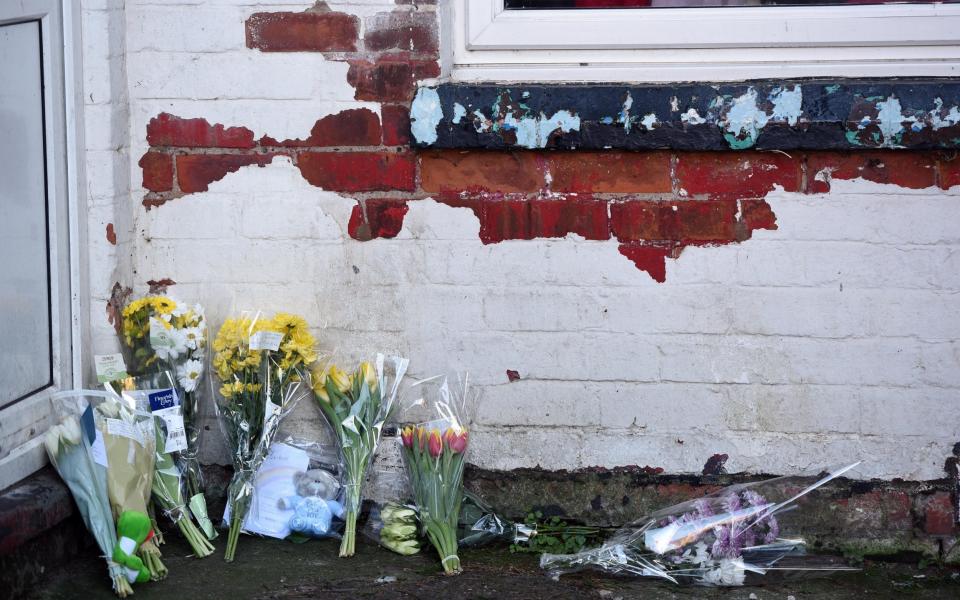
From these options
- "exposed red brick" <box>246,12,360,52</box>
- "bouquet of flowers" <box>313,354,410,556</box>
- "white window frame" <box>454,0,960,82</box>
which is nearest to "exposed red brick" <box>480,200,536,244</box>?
"white window frame" <box>454,0,960,82</box>

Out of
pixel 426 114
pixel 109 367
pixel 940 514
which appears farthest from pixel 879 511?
pixel 109 367

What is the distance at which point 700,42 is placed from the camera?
10.0ft

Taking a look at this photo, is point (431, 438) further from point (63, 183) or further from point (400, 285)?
point (63, 183)

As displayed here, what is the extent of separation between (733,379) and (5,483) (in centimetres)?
212

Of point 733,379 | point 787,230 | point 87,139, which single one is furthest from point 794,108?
point 87,139

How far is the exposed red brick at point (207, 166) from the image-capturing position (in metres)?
3.17

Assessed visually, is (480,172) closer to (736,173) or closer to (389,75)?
(389,75)

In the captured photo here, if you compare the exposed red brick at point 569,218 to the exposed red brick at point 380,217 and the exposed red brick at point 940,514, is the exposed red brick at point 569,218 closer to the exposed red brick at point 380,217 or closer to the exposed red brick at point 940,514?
the exposed red brick at point 380,217

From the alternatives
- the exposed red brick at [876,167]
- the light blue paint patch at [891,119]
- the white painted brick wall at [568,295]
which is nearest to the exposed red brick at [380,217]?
the white painted brick wall at [568,295]

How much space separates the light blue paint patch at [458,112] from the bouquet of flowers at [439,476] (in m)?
0.91

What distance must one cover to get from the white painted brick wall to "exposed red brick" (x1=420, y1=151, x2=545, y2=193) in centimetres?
9

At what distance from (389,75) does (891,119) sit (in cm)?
148

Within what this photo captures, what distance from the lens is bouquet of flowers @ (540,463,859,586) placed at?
295cm

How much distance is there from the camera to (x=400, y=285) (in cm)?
320
